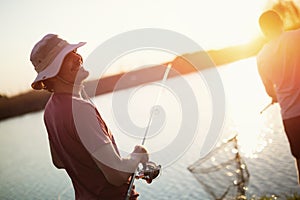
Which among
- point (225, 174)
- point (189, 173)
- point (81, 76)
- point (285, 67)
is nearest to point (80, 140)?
point (81, 76)

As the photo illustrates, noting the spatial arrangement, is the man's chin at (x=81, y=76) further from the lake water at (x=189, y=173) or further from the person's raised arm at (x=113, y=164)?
the lake water at (x=189, y=173)

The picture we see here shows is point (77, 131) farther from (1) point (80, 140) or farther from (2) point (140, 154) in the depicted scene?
(2) point (140, 154)

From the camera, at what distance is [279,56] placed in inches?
185

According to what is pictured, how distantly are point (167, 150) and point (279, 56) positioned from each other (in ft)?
41.7

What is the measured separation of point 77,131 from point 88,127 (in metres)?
0.08

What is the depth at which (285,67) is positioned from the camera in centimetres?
466

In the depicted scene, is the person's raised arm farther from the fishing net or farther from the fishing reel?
the fishing net

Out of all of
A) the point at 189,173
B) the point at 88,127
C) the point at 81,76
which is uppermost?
the point at 81,76

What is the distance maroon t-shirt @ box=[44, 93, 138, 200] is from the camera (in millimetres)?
2400

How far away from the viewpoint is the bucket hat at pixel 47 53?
2.57 m

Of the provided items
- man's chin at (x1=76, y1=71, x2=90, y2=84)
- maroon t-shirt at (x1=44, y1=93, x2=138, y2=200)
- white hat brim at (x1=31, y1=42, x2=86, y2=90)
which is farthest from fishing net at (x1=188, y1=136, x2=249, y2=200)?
white hat brim at (x1=31, y1=42, x2=86, y2=90)

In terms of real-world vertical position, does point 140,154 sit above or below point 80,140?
below

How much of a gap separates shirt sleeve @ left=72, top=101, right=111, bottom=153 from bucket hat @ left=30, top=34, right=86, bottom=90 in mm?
312

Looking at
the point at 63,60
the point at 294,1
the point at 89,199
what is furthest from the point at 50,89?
the point at 294,1
